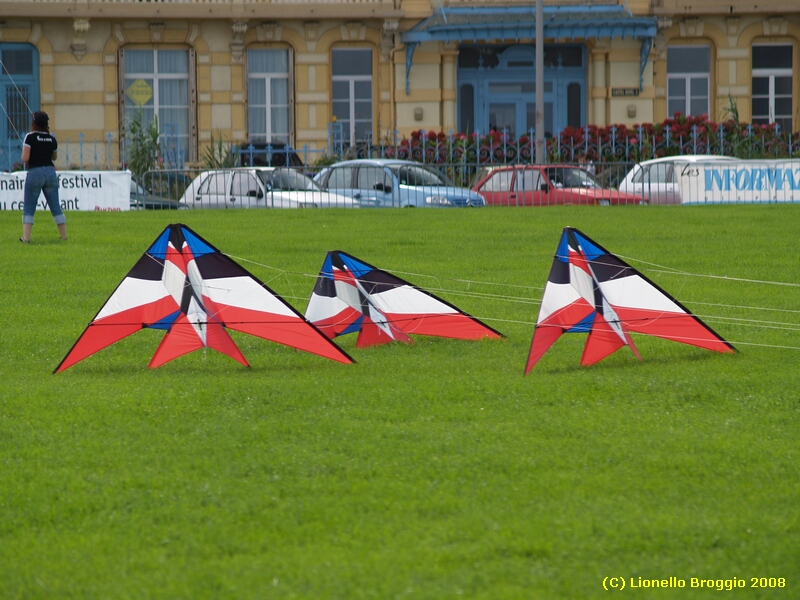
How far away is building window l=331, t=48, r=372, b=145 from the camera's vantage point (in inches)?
1296

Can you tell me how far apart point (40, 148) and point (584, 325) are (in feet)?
33.1

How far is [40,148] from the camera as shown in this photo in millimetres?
15258

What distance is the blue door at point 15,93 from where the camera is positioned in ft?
104

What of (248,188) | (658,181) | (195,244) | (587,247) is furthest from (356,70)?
(587,247)

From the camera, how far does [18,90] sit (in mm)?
31609

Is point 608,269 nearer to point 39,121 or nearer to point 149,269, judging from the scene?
point 149,269

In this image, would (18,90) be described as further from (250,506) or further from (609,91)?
(250,506)

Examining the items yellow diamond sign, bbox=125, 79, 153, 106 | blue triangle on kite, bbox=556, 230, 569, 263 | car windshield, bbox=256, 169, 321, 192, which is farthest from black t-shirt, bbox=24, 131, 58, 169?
yellow diamond sign, bbox=125, 79, 153, 106

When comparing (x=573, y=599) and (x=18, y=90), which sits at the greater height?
(x=18, y=90)

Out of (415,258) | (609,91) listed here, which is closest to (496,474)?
(415,258)

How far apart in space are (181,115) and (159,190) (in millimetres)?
11152

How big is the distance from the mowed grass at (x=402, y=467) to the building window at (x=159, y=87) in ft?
77.7

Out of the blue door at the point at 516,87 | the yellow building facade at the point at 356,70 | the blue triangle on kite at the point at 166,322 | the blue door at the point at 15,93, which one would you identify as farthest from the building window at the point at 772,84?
the blue triangle on kite at the point at 166,322

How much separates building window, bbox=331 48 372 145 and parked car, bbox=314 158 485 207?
10.9 m
